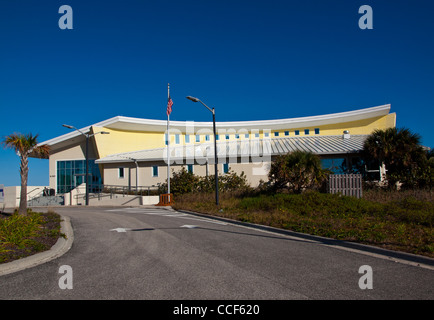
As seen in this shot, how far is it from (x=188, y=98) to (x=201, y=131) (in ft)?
90.9

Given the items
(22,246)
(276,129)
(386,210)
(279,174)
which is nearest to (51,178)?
(276,129)

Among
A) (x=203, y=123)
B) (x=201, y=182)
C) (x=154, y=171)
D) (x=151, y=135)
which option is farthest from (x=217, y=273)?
(x=203, y=123)

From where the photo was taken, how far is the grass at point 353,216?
338 inches

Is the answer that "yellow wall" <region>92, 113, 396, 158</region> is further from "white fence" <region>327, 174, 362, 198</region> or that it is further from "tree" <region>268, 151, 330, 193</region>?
"tree" <region>268, 151, 330, 193</region>

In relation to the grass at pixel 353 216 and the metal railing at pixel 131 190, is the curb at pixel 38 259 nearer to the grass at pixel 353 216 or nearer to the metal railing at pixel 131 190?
the grass at pixel 353 216

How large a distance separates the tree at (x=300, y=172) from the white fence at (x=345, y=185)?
1.70ft

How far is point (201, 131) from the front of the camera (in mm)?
46125

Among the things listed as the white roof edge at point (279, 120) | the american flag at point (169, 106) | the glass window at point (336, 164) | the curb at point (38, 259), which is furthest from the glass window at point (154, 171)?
the curb at point (38, 259)

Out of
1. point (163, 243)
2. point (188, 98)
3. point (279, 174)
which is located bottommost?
point (163, 243)
